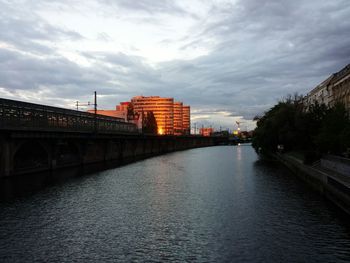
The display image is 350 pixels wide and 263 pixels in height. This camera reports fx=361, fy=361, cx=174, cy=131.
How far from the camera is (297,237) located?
933 inches

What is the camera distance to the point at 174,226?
2639 cm

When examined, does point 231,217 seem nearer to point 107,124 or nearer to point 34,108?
point 34,108

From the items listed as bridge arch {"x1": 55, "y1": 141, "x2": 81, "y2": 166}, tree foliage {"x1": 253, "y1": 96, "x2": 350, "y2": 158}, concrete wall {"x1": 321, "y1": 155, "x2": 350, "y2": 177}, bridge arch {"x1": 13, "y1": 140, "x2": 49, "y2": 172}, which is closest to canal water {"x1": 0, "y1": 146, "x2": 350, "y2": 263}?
concrete wall {"x1": 321, "y1": 155, "x2": 350, "y2": 177}

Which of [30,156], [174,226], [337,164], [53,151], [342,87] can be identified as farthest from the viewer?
[342,87]

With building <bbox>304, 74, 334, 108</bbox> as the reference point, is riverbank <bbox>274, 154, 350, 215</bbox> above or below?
below

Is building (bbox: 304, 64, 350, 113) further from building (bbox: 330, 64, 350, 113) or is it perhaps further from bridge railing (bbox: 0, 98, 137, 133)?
bridge railing (bbox: 0, 98, 137, 133)

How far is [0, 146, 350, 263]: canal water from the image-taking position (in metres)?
20.6

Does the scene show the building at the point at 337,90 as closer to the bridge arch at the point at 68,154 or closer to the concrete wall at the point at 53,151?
the concrete wall at the point at 53,151

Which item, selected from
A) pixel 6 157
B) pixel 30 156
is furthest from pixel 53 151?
pixel 6 157

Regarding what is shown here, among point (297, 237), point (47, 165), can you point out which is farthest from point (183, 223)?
point (47, 165)

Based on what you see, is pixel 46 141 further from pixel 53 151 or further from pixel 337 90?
pixel 337 90

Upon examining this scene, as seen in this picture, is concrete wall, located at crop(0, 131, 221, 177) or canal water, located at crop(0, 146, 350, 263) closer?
canal water, located at crop(0, 146, 350, 263)

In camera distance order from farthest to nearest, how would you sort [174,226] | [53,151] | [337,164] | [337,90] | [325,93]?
[325,93] < [337,90] < [53,151] < [337,164] < [174,226]

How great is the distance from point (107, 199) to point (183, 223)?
12.7 m
